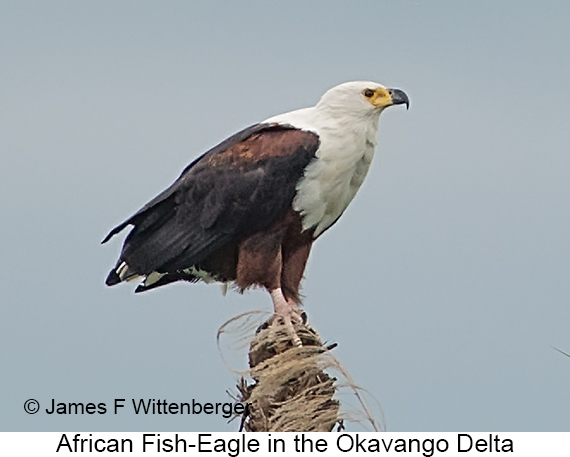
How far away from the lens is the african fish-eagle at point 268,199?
838 cm

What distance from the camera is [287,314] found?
26.2ft

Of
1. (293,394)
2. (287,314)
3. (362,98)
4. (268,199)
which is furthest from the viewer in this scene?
(362,98)

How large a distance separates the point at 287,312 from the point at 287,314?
59 mm

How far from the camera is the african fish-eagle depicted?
330 inches

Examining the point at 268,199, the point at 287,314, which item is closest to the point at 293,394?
the point at 287,314

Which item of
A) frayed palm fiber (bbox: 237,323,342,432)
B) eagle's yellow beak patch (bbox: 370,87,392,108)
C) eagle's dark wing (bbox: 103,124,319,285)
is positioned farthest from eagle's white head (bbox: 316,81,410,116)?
frayed palm fiber (bbox: 237,323,342,432)

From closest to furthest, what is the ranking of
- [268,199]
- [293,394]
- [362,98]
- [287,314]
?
1. [293,394]
2. [287,314]
3. [268,199]
4. [362,98]

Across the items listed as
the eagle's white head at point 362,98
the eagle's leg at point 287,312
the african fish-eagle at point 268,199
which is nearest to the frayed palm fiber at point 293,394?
the eagle's leg at point 287,312

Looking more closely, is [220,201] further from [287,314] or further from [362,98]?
[362,98]

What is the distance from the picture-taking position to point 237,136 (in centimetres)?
878

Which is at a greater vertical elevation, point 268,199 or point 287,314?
point 268,199

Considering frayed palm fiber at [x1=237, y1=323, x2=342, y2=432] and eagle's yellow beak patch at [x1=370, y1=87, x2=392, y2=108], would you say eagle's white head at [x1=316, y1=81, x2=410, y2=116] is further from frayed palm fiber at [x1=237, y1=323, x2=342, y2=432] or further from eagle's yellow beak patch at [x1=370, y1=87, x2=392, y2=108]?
frayed palm fiber at [x1=237, y1=323, x2=342, y2=432]
